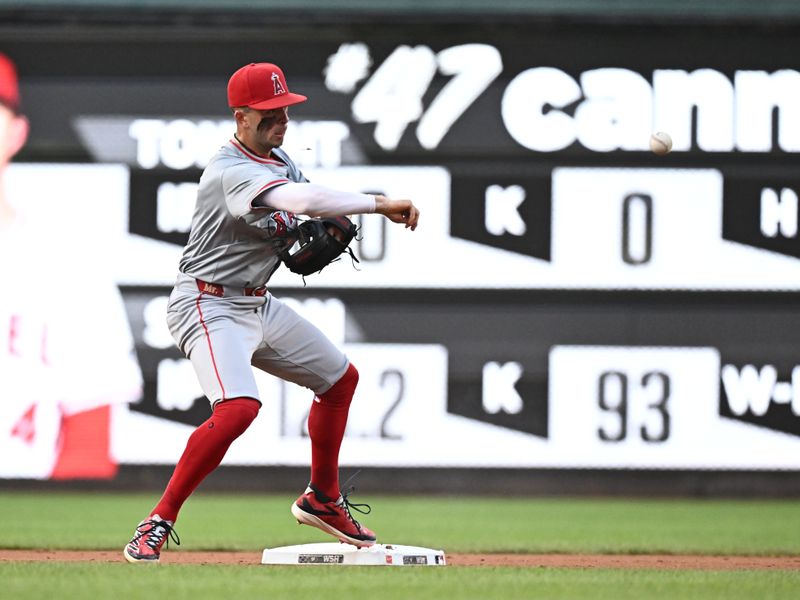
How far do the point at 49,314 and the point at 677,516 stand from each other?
3.67 m

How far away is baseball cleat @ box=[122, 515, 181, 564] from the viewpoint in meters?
4.87

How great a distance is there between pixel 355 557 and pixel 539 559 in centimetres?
91

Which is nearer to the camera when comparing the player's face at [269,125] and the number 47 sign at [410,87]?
the player's face at [269,125]

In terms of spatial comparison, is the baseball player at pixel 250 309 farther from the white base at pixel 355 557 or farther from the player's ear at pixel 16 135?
the player's ear at pixel 16 135

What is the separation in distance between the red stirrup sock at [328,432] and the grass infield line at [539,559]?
0.37m

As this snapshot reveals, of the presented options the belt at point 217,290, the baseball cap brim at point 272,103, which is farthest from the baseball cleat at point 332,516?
the baseball cap brim at point 272,103

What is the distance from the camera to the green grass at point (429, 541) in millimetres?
4273

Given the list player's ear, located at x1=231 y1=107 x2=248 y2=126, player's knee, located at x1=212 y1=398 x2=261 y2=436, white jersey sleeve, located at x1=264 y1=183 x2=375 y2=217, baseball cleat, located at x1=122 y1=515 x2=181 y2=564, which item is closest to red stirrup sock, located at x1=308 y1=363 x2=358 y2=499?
player's knee, located at x1=212 y1=398 x2=261 y2=436

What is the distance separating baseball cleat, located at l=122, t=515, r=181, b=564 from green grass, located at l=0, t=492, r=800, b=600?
6cm

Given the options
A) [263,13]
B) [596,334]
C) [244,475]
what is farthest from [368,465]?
[263,13]

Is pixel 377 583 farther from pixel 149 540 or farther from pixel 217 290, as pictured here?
pixel 217 290

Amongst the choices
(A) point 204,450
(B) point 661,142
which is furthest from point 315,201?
(B) point 661,142

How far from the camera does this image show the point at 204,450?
16.0 feet

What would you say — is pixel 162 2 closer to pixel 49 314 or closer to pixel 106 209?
pixel 106 209
